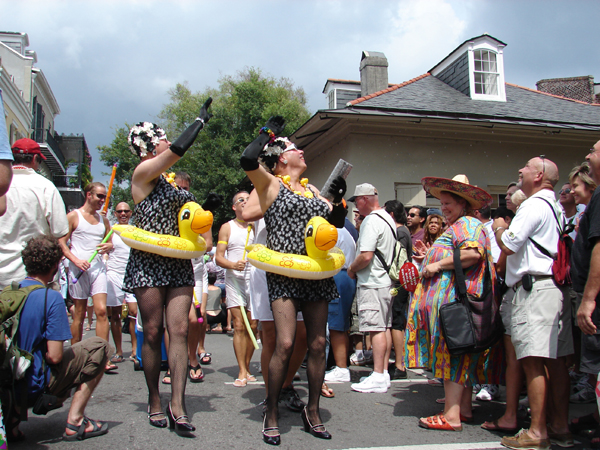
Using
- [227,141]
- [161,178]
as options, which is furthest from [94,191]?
[227,141]

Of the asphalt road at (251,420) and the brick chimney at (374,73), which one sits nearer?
the asphalt road at (251,420)

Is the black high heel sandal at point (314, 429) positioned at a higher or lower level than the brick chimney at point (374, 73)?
lower

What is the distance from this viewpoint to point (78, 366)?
321cm

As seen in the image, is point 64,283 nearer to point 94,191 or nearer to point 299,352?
point 94,191

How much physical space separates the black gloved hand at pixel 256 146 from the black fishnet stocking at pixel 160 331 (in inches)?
42.4

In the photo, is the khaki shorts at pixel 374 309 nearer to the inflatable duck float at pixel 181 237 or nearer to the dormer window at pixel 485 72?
the inflatable duck float at pixel 181 237

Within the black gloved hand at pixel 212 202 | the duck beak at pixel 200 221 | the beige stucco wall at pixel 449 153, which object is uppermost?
the beige stucco wall at pixel 449 153

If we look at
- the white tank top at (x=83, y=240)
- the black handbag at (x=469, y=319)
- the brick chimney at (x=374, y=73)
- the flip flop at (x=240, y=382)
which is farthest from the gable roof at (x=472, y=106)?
the black handbag at (x=469, y=319)

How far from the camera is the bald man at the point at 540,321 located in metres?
3.30

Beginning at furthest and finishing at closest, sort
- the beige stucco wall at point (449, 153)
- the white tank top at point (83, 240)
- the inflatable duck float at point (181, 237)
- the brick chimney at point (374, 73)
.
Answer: the brick chimney at point (374, 73)
the beige stucco wall at point (449, 153)
the white tank top at point (83, 240)
the inflatable duck float at point (181, 237)

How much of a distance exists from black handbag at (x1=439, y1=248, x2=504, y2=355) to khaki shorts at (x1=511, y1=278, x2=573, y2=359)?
266mm

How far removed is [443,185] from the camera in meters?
4.05

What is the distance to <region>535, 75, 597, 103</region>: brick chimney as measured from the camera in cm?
2455

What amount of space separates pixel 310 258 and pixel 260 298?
89 cm
